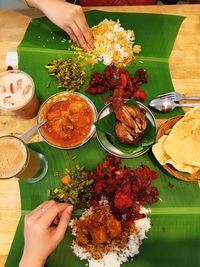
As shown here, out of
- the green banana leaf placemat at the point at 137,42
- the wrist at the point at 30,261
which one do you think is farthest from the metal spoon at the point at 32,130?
the wrist at the point at 30,261

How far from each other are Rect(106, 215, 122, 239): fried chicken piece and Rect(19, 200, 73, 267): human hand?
352mm

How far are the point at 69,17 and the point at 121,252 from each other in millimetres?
2008

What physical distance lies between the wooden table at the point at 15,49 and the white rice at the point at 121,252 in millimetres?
570

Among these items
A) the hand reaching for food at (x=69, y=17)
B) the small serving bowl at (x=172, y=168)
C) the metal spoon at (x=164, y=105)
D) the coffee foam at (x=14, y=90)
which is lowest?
the small serving bowl at (x=172, y=168)

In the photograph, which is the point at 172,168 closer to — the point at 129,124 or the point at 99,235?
the point at 129,124

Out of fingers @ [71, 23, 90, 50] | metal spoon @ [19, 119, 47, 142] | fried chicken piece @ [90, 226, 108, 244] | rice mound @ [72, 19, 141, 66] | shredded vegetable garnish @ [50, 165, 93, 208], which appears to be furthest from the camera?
rice mound @ [72, 19, 141, 66]

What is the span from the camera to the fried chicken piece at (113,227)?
2176 millimetres

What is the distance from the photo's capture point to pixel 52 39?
2.89m

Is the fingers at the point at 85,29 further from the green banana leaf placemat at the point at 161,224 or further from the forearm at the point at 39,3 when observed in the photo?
the green banana leaf placemat at the point at 161,224

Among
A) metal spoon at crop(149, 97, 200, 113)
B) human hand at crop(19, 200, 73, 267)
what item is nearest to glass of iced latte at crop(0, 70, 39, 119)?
human hand at crop(19, 200, 73, 267)

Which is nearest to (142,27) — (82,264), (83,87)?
(83,87)

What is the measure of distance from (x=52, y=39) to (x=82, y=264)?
2.08 metres

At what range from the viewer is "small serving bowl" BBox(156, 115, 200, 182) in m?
2.22

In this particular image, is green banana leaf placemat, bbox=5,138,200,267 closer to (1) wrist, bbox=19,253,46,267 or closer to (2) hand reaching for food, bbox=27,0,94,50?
(1) wrist, bbox=19,253,46,267
